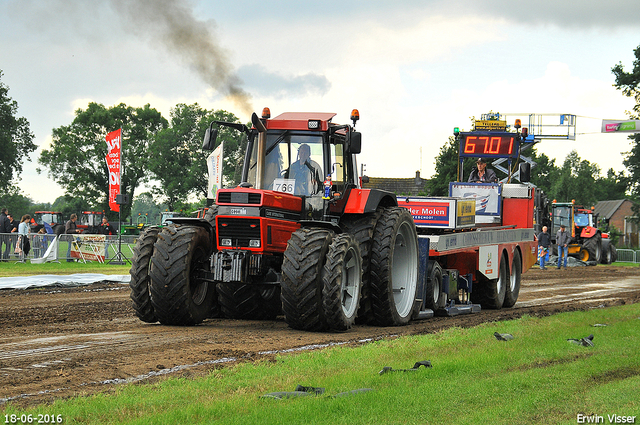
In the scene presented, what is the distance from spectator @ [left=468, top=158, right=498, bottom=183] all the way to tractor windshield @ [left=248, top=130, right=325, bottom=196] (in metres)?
6.89

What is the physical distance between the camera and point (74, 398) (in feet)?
17.9

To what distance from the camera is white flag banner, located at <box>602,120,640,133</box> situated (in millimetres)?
19781

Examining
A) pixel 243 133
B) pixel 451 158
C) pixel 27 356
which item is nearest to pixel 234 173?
pixel 243 133

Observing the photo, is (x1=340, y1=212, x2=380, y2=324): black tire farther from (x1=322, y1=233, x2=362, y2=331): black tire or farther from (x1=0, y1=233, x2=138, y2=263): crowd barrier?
(x1=0, y1=233, x2=138, y2=263): crowd barrier

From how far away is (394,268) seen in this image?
11.6 metres

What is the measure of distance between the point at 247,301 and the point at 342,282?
6.30ft

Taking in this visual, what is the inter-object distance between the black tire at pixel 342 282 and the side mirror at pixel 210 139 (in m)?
2.14

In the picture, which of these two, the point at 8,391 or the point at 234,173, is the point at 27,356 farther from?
the point at 234,173

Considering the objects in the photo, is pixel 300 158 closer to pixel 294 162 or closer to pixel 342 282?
pixel 294 162

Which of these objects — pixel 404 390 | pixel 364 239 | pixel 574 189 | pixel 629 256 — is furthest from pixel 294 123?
pixel 574 189

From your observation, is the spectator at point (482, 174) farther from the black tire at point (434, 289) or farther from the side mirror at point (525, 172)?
the black tire at point (434, 289)

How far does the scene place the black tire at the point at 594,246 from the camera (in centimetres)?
3750

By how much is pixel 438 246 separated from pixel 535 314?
94.3 inches

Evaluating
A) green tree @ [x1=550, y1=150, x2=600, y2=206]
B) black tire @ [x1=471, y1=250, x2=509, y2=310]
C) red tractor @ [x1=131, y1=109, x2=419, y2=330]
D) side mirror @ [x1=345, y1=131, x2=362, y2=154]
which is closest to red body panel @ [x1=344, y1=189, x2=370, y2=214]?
red tractor @ [x1=131, y1=109, x2=419, y2=330]
